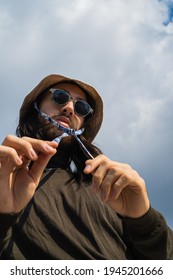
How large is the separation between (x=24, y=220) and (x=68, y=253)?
1.66 feet

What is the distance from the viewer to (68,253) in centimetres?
301

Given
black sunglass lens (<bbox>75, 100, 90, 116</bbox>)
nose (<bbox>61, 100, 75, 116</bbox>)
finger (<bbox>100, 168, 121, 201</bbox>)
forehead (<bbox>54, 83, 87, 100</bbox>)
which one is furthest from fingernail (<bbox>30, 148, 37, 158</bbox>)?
forehead (<bbox>54, 83, 87, 100</bbox>)

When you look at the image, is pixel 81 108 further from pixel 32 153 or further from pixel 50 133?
pixel 32 153

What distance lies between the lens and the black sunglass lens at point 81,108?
4.26m

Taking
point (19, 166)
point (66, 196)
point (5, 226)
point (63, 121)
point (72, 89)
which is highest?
point (72, 89)

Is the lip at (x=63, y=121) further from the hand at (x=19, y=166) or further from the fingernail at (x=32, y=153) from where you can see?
the fingernail at (x=32, y=153)

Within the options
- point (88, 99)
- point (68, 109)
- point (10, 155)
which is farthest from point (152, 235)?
point (88, 99)

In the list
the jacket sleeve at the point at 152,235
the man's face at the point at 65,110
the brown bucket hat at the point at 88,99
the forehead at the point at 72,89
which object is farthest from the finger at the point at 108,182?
the brown bucket hat at the point at 88,99

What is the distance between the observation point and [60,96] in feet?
13.7

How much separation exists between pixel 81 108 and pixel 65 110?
295 mm

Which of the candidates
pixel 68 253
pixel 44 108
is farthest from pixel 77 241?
pixel 44 108

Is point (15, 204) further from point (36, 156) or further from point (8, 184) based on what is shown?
point (36, 156)

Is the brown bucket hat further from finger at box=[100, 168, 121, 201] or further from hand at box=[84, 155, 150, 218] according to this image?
finger at box=[100, 168, 121, 201]

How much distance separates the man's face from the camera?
402 centimetres
